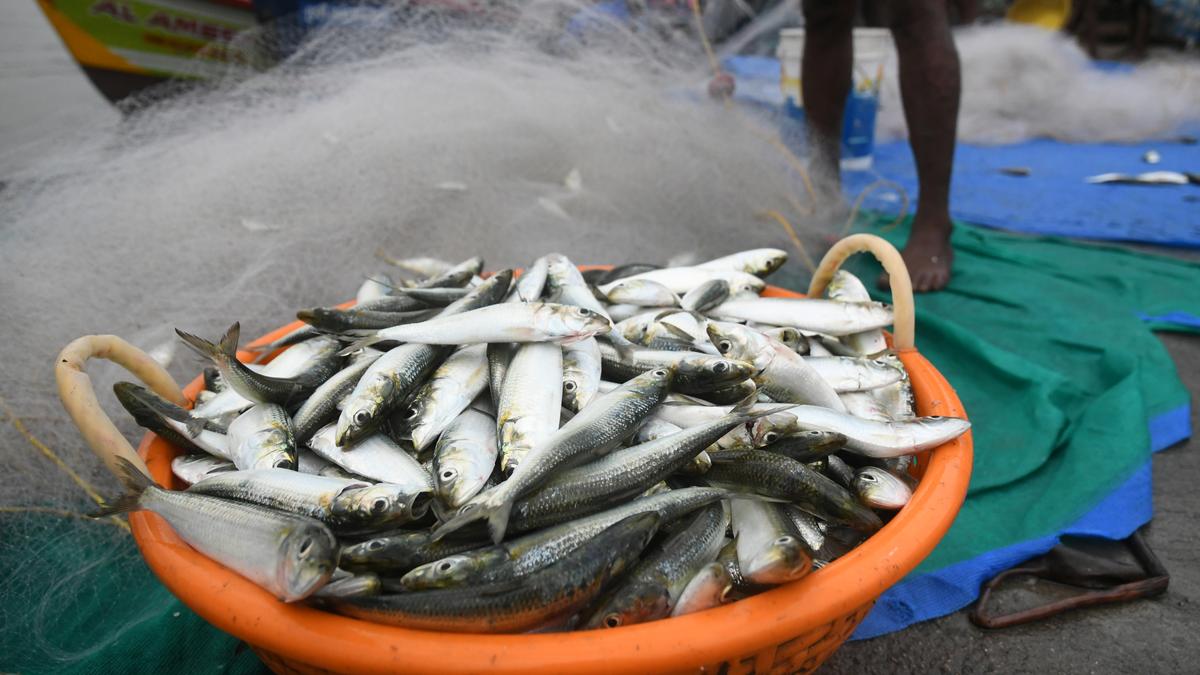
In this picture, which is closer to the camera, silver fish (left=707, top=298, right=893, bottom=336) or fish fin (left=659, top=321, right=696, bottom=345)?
fish fin (left=659, top=321, right=696, bottom=345)

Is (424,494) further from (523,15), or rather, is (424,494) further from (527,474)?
(523,15)

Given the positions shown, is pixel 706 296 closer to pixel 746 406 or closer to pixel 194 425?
pixel 746 406

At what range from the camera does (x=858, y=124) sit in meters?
6.19

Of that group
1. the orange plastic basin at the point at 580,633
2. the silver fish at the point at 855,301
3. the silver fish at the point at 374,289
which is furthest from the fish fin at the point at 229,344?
the silver fish at the point at 855,301

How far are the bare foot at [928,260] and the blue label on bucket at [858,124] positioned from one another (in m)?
2.09

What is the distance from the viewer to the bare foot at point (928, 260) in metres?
4.20

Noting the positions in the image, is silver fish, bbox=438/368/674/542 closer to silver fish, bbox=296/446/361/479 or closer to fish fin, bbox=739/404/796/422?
fish fin, bbox=739/404/796/422

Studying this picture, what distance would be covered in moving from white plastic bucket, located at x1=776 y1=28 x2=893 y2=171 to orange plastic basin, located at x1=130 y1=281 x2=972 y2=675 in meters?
5.12

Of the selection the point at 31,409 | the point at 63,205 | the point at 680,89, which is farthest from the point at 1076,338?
the point at 63,205

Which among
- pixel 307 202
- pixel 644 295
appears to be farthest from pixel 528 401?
pixel 307 202

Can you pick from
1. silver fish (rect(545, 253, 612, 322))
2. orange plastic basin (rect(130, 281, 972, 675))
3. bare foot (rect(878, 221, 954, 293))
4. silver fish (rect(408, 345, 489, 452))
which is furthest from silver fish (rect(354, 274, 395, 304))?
bare foot (rect(878, 221, 954, 293))

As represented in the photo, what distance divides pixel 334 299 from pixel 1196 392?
433 cm

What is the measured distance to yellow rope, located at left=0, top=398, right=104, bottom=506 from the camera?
7.38 feet

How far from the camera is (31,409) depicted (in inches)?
93.5
